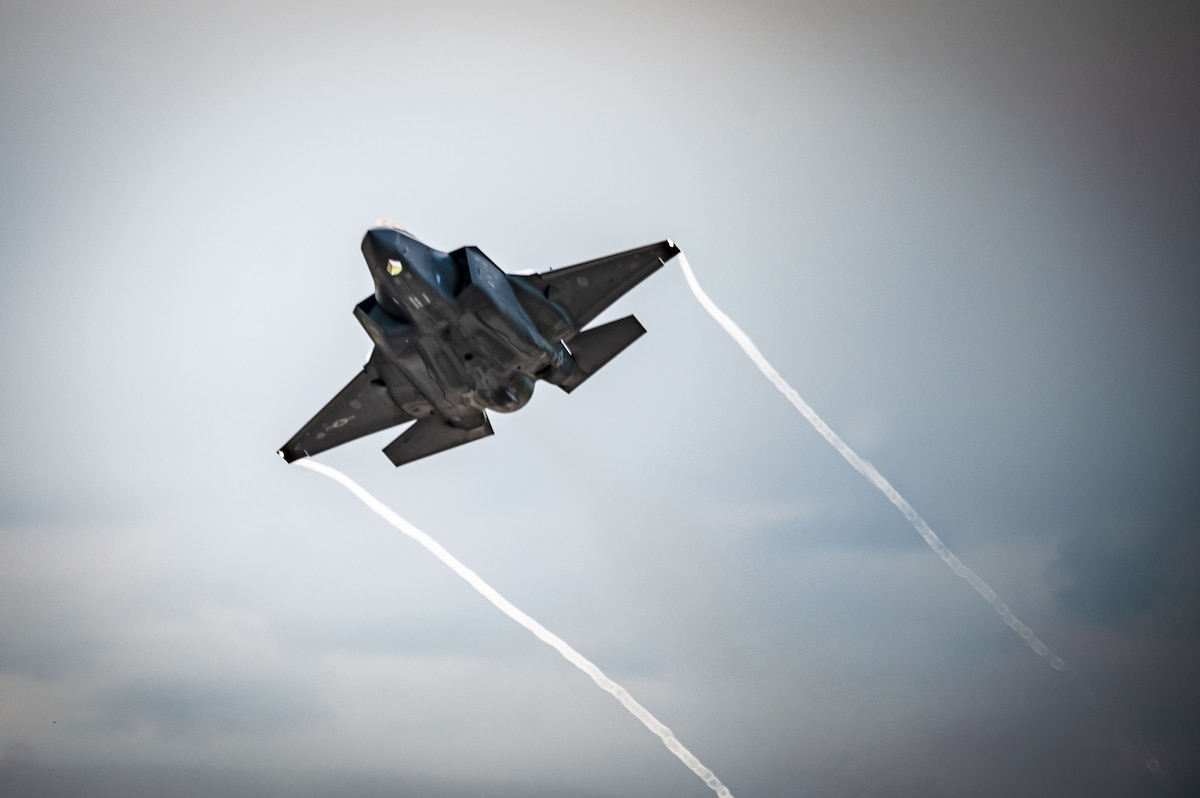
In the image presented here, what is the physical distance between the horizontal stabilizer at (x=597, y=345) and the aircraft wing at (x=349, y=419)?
5.63m

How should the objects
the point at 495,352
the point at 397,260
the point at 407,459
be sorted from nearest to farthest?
the point at 397,260 < the point at 495,352 < the point at 407,459

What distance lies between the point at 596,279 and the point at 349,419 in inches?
377

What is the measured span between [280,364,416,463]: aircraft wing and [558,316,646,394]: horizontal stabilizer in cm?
563

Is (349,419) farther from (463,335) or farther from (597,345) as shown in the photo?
(597,345)

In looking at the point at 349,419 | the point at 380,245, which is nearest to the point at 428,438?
the point at 349,419

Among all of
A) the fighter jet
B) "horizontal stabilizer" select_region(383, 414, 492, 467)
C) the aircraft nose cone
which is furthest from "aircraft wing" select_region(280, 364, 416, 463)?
the aircraft nose cone

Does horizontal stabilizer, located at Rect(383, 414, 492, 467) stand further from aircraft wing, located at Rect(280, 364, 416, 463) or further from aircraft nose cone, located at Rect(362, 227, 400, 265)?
aircraft nose cone, located at Rect(362, 227, 400, 265)

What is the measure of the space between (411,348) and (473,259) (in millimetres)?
3172

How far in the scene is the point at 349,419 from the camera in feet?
121

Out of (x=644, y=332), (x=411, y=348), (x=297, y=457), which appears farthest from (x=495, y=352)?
(x=297, y=457)

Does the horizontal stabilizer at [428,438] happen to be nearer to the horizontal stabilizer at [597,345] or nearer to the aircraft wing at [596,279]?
the horizontal stabilizer at [597,345]

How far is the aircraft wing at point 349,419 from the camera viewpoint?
117 ft

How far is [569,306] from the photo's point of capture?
1312 inches

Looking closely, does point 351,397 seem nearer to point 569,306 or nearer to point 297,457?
point 297,457
